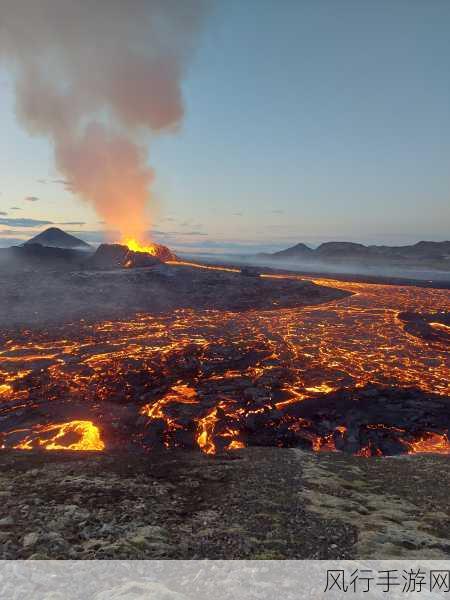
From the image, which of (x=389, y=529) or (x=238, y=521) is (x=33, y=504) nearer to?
(x=238, y=521)

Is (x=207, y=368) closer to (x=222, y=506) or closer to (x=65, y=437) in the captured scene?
(x=65, y=437)

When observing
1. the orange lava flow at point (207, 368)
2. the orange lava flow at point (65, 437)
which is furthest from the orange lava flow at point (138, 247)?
the orange lava flow at point (65, 437)

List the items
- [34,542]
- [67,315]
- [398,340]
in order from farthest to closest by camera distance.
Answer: [67,315]
[398,340]
[34,542]

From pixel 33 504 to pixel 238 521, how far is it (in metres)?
4.09

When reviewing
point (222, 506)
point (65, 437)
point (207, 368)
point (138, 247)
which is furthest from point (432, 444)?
point (138, 247)

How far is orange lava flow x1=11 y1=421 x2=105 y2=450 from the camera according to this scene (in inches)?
460

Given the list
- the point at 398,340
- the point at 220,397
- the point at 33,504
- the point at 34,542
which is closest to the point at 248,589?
the point at 34,542

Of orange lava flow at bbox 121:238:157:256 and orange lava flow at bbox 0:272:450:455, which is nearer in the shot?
orange lava flow at bbox 0:272:450:455

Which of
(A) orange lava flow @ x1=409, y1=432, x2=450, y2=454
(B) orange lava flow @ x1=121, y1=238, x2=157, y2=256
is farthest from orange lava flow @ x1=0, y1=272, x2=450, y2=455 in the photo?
(B) orange lava flow @ x1=121, y1=238, x2=157, y2=256

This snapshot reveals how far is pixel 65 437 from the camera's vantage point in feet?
40.5

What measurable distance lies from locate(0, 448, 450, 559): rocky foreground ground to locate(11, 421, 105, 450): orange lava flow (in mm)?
1033

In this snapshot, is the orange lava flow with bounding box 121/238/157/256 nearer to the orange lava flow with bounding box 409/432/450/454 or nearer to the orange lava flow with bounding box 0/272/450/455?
the orange lava flow with bounding box 0/272/450/455

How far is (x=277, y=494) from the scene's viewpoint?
27.1ft

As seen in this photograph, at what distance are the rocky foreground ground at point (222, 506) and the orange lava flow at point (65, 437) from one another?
3.39ft
